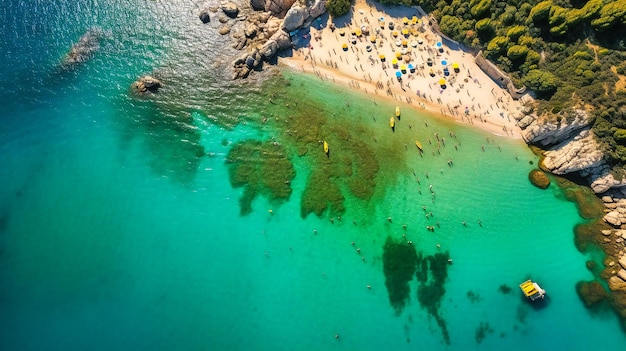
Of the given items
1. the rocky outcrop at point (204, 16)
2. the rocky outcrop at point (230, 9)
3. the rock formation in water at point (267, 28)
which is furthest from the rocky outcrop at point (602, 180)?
the rocky outcrop at point (204, 16)

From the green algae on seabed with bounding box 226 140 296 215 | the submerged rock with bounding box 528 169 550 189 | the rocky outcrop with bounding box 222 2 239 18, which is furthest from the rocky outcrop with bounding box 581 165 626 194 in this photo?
the rocky outcrop with bounding box 222 2 239 18

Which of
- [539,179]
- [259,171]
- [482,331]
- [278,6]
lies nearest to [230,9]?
[278,6]

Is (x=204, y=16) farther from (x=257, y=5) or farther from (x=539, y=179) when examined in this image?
(x=539, y=179)

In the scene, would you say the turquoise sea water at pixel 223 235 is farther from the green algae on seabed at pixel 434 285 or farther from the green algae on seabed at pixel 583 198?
the green algae on seabed at pixel 583 198

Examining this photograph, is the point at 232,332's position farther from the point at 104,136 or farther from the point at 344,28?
the point at 344,28

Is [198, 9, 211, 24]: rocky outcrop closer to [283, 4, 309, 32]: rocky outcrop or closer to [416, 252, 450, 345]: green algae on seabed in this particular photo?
[283, 4, 309, 32]: rocky outcrop

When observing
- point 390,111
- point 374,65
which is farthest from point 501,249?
point 374,65
